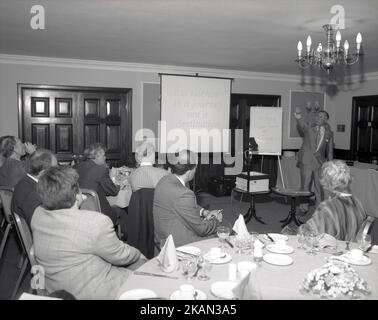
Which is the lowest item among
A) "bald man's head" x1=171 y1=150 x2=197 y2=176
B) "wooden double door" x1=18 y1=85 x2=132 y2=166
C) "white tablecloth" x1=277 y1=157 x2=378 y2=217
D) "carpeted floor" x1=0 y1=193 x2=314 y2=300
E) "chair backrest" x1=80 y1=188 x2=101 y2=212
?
"carpeted floor" x1=0 y1=193 x2=314 y2=300

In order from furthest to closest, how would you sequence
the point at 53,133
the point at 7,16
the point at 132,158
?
the point at 132,158, the point at 53,133, the point at 7,16

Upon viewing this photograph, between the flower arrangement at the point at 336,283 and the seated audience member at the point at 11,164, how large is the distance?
3503 millimetres

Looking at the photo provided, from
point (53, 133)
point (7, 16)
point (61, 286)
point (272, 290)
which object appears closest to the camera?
point (272, 290)

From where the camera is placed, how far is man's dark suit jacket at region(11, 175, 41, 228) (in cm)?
287

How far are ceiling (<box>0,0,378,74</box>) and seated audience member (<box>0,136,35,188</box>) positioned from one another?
1409 millimetres

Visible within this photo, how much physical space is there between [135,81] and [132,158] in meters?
1.51

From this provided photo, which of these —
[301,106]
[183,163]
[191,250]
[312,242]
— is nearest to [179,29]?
[183,163]

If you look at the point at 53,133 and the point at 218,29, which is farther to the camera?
the point at 53,133

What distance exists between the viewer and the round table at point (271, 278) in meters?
1.71

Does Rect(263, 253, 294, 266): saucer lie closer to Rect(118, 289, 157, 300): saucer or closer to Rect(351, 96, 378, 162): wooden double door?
Rect(118, 289, 157, 300): saucer

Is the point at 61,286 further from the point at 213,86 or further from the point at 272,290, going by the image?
the point at 213,86

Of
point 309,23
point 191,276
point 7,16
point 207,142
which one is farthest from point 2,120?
point 191,276

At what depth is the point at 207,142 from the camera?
25.5 ft

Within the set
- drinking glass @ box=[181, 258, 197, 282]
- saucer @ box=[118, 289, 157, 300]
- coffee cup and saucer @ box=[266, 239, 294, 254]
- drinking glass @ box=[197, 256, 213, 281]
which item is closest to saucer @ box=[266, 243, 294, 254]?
coffee cup and saucer @ box=[266, 239, 294, 254]
